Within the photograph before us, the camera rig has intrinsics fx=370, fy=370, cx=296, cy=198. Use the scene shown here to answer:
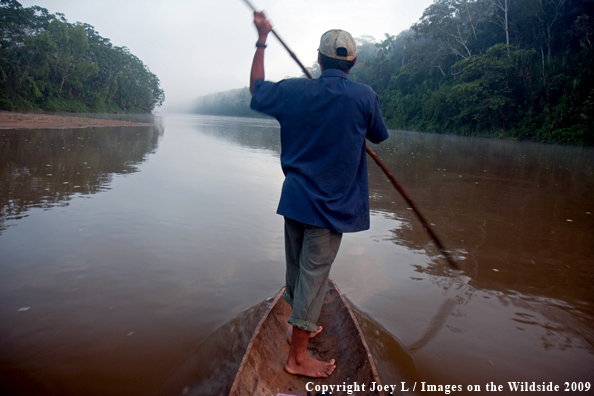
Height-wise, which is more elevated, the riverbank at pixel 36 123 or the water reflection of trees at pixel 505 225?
→ the riverbank at pixel 36 123

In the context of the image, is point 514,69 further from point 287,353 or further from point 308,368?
point 308,368

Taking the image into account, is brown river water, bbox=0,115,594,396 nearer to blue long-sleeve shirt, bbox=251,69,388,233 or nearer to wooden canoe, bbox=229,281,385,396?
wooden canoe, bbox=229,281,385,396

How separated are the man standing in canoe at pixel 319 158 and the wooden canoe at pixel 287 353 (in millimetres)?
91

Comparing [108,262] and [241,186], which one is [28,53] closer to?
[241,186]

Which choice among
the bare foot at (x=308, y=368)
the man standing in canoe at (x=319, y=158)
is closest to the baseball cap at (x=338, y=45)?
the man standing in canoe at (x=319, y=158)

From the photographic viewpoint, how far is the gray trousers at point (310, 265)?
6.22 feet

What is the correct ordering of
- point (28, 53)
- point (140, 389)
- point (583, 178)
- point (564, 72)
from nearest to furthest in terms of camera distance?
point (140, 389)
point (583, 178)
point (564, 72)
point (28, 53)

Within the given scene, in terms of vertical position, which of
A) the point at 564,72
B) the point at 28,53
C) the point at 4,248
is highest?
the point at 28,53

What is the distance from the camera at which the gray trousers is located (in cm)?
190

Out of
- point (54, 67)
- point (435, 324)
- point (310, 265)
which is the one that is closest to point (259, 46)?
point (310, 265)

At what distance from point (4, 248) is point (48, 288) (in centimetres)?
106

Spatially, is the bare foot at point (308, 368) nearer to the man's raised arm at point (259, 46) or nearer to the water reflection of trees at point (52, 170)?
the man's raised arm at point (259, 46)

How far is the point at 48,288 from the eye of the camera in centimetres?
286

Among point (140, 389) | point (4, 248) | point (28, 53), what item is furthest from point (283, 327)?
point (28, 53)
